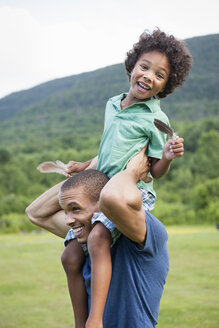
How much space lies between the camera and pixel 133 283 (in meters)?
2.33

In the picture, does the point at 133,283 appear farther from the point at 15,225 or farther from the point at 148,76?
the point at 15,225

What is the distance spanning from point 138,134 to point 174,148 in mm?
284

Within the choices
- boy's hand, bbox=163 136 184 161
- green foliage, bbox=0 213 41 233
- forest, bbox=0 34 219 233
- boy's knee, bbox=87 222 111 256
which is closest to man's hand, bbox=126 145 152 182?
boy's hand, bbox=163 136 184 161

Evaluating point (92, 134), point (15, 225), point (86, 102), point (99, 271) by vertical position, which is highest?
point (99, 271)

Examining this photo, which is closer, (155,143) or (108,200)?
(108,200)

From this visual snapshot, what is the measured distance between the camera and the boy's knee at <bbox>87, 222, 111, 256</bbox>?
84.5 inches

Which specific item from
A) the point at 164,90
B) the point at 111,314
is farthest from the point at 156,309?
the point at 164,90

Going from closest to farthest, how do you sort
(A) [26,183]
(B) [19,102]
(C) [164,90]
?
(C) [164,90], (A) [26,183], (B) [19,102]

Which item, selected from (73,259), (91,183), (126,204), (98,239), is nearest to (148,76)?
(91,183)

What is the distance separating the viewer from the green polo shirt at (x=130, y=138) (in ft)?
7.75

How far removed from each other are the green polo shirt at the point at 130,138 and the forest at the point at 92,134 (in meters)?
18.3

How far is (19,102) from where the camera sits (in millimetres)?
91312

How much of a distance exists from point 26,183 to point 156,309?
1531 inches

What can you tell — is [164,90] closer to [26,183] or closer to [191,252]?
[191,252]
